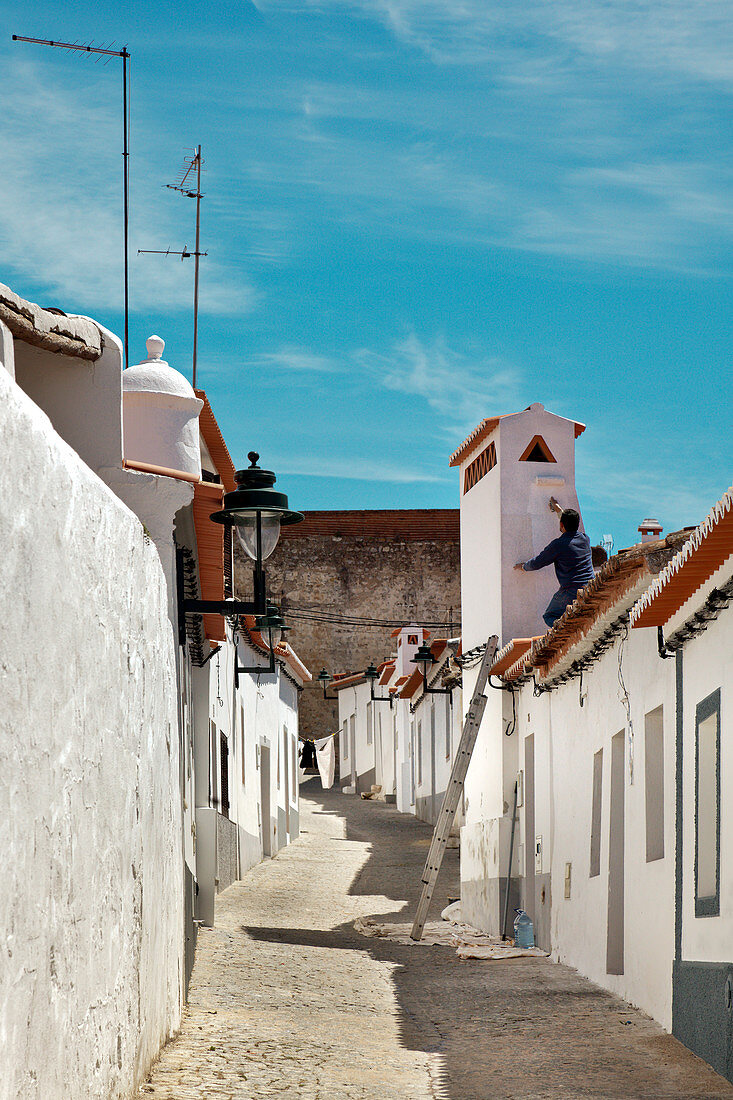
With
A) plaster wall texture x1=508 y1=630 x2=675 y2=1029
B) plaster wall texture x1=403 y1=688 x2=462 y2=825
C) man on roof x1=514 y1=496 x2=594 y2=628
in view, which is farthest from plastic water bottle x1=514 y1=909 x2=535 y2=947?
plaster wall texture x1=403 y1=688 x2=462 y2=825

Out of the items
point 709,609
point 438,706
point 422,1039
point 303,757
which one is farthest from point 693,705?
point 303,757

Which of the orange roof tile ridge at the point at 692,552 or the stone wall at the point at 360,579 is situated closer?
the orange roof tile ridge at the point at 692,552

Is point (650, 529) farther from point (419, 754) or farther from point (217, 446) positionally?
point (419, 754)

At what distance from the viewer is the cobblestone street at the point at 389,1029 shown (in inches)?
254

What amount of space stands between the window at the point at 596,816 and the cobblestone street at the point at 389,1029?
3.32 feet

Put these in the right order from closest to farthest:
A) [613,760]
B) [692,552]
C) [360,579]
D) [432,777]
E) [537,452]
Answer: [692,552], [613,760], [537,452], [432,777], [360,579]

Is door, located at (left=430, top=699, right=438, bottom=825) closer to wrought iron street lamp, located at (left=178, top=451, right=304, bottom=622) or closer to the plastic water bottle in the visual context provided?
the plastic water bottle

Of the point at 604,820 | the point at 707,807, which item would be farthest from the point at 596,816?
the point at 707,807

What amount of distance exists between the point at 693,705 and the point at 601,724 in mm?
3165

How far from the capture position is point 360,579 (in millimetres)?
44875

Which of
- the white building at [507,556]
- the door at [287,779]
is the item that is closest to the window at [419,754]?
the door at [287,779]

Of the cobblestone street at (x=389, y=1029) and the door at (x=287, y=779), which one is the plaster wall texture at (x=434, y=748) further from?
the cobblestone street at (x=389, y=1029)

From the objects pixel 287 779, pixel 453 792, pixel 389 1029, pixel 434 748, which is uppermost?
pixel 453 792

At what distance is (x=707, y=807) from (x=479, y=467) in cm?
989
